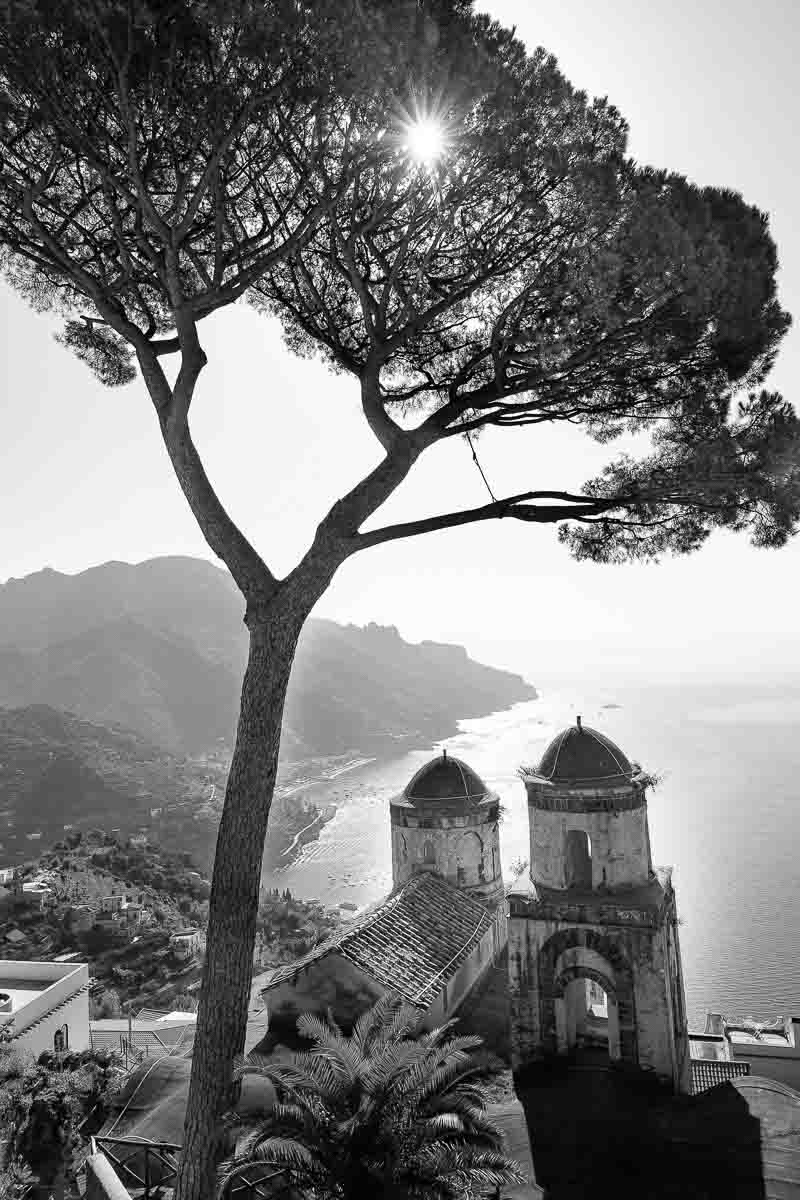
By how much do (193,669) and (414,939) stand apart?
407 feet

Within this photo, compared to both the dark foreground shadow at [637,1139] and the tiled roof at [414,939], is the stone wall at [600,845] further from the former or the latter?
the dark foreground shadow at [637,1139]

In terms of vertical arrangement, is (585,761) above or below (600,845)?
above

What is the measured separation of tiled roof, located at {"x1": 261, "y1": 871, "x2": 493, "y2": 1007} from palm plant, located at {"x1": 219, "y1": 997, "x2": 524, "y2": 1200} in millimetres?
3948

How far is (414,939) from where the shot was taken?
10992 mm

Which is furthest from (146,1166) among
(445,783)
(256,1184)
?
(445,783)

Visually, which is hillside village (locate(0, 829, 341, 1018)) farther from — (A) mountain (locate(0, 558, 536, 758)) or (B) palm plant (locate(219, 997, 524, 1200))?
(A) mountain (locate(0, 558, 536, 758))

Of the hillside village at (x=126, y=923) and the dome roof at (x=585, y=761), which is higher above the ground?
the dome roof at (x=585, y=761)

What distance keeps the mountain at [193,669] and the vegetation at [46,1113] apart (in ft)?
298

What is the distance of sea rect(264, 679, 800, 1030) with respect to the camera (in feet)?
111

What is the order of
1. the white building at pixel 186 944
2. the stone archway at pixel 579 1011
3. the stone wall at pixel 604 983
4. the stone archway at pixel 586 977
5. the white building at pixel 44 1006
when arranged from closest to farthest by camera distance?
the stone wall at pixel 604 983 → the stone archway at pixel 586 977 → the stone archway at pixel 579 1011 → the white building at pixel 44 1006 → the white building at pixel 186 944

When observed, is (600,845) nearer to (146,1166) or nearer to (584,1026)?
(584,1026)

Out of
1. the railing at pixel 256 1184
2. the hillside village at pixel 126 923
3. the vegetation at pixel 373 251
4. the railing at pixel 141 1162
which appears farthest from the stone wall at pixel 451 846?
the hillside village at pixel 126 923

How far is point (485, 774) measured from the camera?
75.6 m

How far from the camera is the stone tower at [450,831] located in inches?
538
